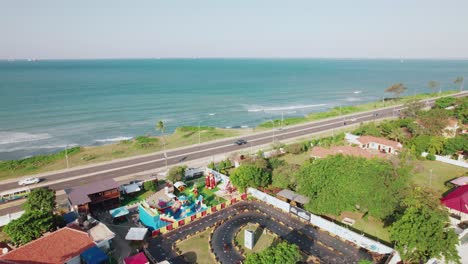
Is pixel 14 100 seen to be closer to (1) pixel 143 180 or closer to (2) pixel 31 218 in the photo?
(1) pixel 143 180

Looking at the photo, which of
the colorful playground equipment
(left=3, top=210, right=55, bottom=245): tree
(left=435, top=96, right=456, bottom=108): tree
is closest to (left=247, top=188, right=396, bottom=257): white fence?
the colorful playground equipment

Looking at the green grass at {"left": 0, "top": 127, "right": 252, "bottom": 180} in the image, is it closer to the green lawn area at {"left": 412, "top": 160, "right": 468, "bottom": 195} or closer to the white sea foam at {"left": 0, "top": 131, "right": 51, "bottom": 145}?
the white sea foam at {"left": 0, "top": 131, "right": 51, "bottom": 145}

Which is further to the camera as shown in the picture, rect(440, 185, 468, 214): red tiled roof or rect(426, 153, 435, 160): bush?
rect(426, 153, 435, 160): bush

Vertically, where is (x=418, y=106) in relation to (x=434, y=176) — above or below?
above

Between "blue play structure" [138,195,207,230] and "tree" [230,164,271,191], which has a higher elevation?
"tree" [230,164,271,191]

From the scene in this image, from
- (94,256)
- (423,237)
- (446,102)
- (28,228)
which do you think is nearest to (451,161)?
(423,237)

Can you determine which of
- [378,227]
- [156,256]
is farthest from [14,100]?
[378,227]

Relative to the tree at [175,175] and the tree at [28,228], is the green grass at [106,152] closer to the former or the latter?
the tree at [175,175]
